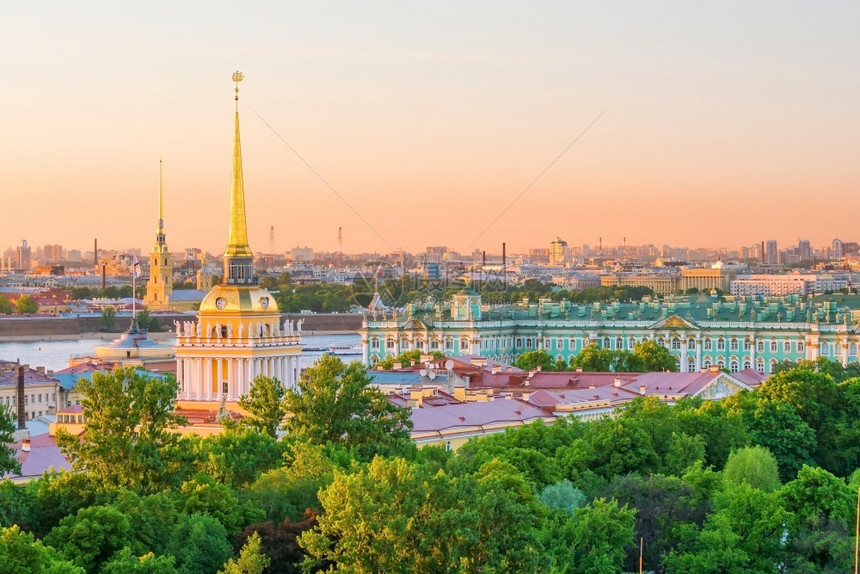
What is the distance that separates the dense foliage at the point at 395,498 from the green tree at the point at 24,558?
0.02 m

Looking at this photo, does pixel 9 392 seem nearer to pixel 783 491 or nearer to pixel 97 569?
pixel 783 491

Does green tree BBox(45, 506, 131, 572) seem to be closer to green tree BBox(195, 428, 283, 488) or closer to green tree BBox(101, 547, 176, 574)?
green tree BBox(101, 547, 176, 574)

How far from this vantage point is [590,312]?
80562mm

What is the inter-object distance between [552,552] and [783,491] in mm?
5674

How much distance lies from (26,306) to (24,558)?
128m

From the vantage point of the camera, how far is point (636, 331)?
7706 centimetres

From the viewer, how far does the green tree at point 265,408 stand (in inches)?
1266

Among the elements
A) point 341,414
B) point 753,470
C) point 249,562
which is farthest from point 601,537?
point 753,470

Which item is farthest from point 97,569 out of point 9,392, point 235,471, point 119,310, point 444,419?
point 119,310

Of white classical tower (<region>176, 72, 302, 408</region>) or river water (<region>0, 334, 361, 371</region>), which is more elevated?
white classical tower (<region>176, 72, 302, 408</region>)

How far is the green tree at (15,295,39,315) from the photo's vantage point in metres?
145

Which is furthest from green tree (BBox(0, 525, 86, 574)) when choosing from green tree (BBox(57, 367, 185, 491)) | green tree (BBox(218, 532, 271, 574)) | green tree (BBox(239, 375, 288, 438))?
green tree (BBox(239, 375, 288, 438))

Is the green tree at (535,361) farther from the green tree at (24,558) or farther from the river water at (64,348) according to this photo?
the green tree at (24,558)

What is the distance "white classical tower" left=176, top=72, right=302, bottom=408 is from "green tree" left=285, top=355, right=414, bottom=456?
20.1 feet
